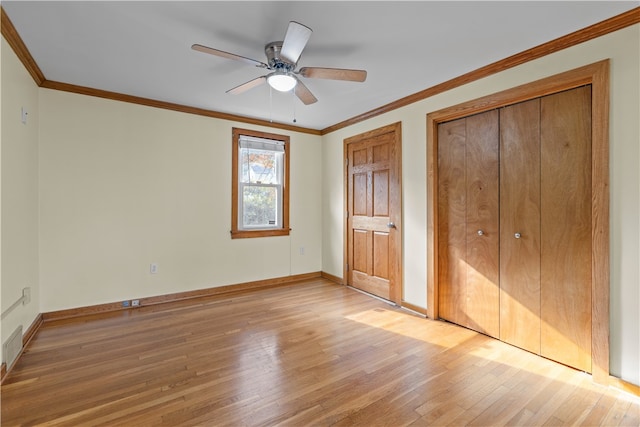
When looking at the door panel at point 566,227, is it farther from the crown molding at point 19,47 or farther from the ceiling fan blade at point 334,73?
the crown molding at point 19,47

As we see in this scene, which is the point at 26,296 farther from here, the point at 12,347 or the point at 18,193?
the point at 18,193

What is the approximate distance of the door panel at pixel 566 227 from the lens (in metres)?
2.16

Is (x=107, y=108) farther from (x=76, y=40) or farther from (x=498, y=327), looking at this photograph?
(x=498, y=327)

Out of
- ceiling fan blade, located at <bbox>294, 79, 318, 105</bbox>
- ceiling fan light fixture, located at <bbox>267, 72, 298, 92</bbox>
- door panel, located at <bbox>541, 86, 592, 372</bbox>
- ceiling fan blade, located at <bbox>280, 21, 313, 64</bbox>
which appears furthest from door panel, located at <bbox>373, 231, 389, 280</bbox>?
ceiling fan blade, located at <bbox>280, 21, 313, 64</bbox>

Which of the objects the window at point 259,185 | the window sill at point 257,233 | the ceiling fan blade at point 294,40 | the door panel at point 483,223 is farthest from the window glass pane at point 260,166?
the door panel at point 483,223

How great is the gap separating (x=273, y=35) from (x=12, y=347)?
9.67ft

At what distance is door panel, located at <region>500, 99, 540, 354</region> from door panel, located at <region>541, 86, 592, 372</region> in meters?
0.06

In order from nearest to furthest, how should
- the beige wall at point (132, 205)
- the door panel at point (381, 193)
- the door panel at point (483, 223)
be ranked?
the door panel at point (483, 223) → the beige wall at point (132, 205) → the door panel at point (381, 193)

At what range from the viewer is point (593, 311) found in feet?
6.79

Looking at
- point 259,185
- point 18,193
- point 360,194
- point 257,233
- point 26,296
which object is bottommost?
point 26,296

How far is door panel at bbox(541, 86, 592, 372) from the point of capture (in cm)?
216

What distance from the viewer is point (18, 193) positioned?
8.03 feet

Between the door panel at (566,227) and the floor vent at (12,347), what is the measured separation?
3.95 metres

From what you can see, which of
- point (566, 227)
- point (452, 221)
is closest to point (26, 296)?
point (452, 221)
